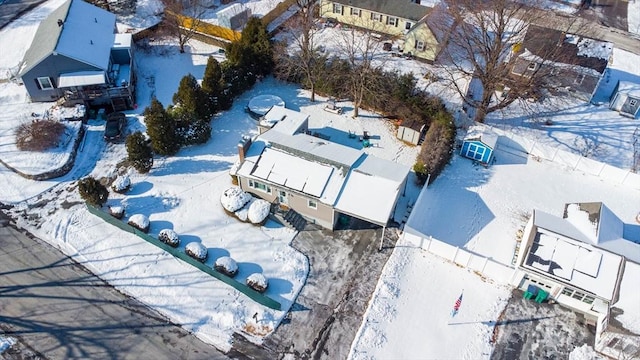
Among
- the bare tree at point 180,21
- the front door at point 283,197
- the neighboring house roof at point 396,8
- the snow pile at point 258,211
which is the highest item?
the neighboring house roof at point 396,8

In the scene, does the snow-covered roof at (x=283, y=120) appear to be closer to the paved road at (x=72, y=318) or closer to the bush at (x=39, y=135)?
the paved road at (x=72, y=318)

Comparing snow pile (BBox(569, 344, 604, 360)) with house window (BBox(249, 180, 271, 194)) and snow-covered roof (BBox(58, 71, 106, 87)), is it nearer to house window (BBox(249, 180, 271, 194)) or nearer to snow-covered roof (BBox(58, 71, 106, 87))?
house window (BBox(249, 180, 271, 194))

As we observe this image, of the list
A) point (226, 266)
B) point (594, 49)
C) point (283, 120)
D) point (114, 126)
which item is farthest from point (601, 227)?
point (114, 126)

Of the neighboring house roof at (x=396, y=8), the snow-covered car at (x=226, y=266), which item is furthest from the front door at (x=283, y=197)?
the neighboring house roof at (x=396, y=8)

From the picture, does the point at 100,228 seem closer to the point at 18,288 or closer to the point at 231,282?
the point at 18,288

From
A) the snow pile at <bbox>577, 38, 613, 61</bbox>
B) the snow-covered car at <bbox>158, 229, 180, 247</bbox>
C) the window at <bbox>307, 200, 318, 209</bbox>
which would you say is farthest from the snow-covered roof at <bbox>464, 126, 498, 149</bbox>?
the snow-covered car at <bbox>158, 229, 180, 247</bbox>

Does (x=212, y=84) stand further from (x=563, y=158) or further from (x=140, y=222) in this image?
(x=563, y=158)
